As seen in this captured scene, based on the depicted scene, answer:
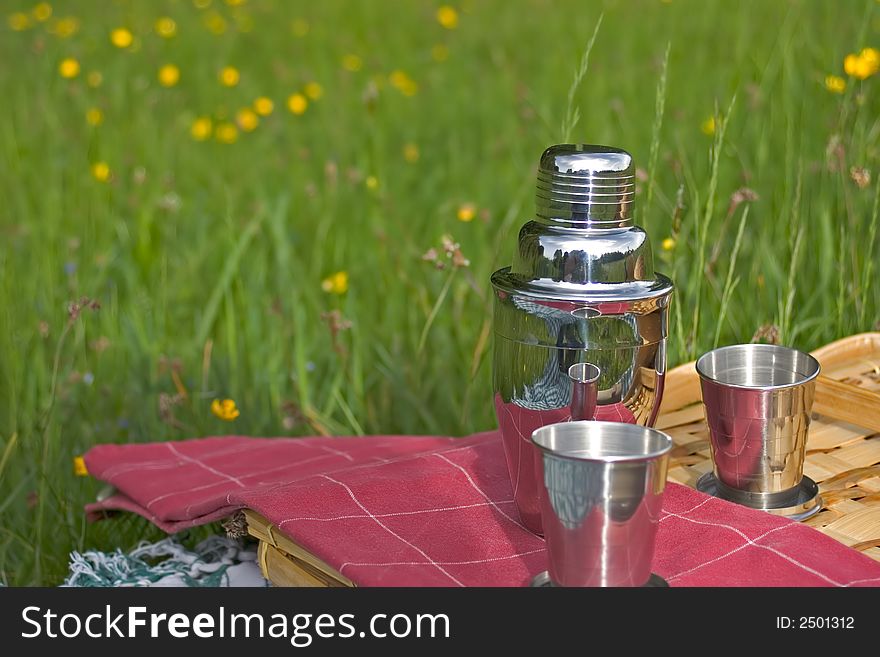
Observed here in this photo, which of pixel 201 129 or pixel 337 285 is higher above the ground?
pixel 201 129

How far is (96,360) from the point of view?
91.6 inches

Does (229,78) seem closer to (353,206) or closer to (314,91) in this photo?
(314,91)

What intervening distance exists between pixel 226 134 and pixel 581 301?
8.00ft

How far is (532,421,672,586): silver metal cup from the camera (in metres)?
1.01

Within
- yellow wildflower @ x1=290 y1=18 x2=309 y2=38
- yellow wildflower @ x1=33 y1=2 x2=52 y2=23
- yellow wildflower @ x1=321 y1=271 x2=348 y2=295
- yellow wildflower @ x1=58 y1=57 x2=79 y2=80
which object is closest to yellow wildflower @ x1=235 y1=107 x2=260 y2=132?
yellow wildflower @ x1=58 y1=57 x2=79 y2=80

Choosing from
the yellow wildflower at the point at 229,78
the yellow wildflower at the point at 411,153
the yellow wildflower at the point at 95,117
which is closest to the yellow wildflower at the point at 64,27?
the yellow wildflower at the point at 229,78

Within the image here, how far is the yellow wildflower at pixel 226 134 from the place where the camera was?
11.1 ft

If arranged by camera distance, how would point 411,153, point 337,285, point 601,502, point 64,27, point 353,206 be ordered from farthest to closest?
point 64,27 < point 411,153 < point 353,206 < point 337,285 < point 601,502

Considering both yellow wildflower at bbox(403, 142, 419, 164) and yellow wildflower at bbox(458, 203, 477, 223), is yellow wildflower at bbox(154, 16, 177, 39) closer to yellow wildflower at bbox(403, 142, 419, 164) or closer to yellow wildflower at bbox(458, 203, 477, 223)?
yellow wildflower at bbox(403, 142, 419, 164)

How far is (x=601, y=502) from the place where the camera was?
3.35 ft

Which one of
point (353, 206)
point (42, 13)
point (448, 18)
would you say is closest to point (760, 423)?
point (353, 206)

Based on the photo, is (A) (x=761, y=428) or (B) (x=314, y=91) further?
(B) (x=314, y=91)

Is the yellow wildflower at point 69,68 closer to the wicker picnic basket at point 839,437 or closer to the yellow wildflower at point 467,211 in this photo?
the yellow wildflower at point 467,211
